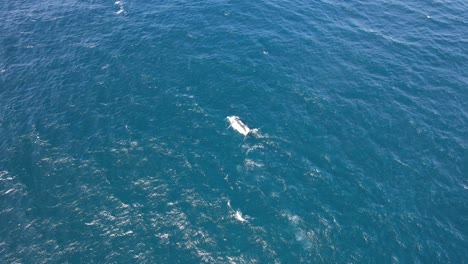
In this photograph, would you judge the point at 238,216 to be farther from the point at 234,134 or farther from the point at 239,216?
the point at 234,134

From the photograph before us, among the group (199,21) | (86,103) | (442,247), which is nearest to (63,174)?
(86,103)

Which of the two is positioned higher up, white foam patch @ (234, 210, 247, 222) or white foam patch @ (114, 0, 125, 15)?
white foam patch @ (114, 0, 125, 15)

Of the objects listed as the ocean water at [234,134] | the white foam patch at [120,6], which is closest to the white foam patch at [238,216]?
the ocean water at [234,134]

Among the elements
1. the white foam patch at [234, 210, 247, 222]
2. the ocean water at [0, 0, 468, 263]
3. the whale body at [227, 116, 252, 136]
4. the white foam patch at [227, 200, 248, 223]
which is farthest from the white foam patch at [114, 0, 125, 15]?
the white foam patch at [234, 210, 247, 222]

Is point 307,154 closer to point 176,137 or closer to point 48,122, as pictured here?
point 176,137

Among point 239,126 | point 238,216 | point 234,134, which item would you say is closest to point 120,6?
point 239,126

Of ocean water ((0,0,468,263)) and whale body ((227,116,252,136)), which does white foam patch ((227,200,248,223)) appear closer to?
ocean water ((0,0,468,263))
